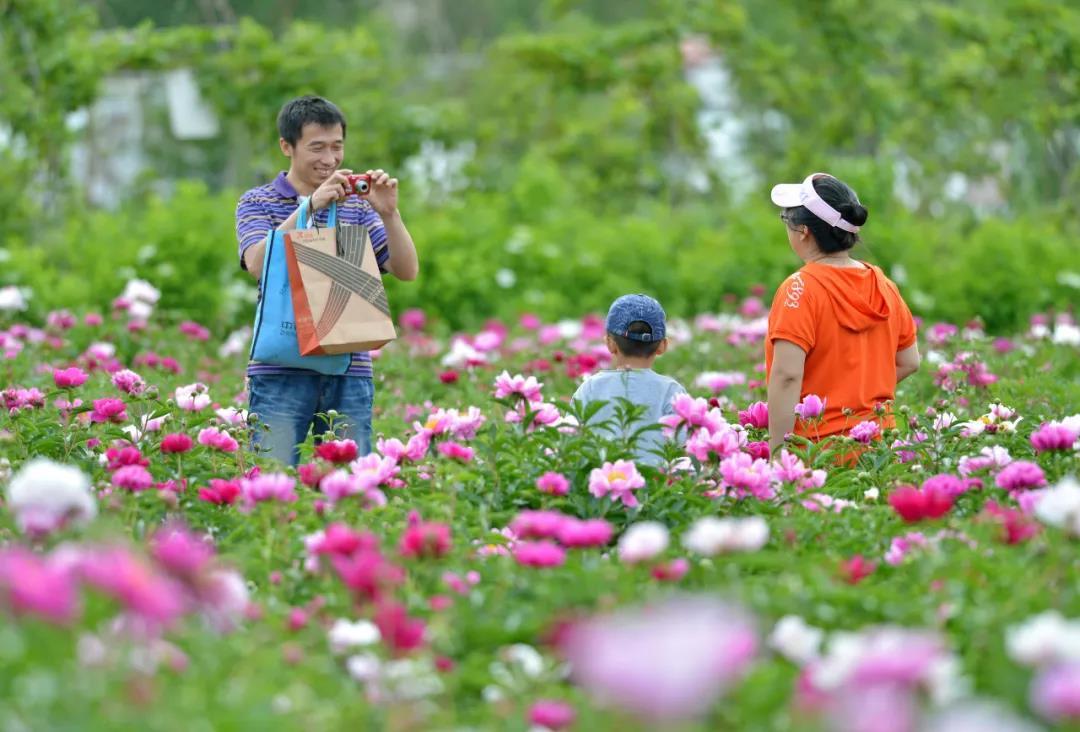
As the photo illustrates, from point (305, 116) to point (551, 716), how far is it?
2.36 m

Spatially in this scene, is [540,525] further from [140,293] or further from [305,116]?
[140,293]

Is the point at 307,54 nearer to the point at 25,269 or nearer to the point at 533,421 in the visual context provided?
the point at 25,269

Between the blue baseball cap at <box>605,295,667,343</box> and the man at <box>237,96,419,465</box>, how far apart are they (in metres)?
0.57

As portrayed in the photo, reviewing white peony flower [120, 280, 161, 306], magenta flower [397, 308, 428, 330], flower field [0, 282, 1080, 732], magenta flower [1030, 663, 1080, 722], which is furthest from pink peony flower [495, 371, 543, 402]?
magenta flower [397, 308, 428, 330]

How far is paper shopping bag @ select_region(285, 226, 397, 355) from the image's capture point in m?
3.97

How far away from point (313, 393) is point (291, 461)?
186mm

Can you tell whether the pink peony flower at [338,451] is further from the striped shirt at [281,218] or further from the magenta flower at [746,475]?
the striped shirt at [281,218]

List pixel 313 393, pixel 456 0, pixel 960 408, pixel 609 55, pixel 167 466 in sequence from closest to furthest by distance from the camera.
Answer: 1. pixel 167 466
2. pixel 313 393
3. pixel 960 408
4. pixel 609 55
5. pixel 456 0

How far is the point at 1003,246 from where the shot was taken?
9.27 meters

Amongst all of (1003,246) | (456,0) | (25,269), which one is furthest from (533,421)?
(456,0)

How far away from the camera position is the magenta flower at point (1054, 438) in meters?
3.20

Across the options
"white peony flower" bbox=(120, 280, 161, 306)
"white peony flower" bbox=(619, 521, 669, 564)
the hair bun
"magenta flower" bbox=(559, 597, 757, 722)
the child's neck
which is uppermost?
"white peony flower" bbox=(120, 280, 161, 306)

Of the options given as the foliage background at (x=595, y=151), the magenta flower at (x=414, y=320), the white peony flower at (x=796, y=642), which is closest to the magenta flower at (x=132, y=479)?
the white peony flower at (x=796, y=642)

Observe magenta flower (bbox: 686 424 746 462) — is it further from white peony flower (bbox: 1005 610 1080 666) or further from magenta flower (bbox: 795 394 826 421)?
white peony flower (bbox: 1005 610 1080 666)
